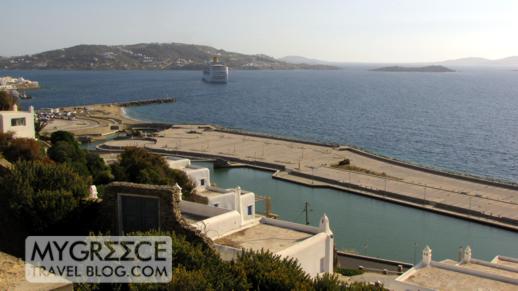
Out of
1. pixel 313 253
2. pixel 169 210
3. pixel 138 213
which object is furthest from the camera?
pixel 313 253

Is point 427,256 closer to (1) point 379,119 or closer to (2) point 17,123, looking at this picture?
(2) point 17,123

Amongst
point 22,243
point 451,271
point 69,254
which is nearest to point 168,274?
point 69,254

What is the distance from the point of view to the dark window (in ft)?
42.0

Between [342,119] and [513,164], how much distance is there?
119ft

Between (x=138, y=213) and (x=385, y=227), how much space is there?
19428mm

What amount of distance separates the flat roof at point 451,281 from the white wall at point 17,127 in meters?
23.8

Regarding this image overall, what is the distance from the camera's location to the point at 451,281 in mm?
16047

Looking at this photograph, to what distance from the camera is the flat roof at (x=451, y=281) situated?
15531 mm

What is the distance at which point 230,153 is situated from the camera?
4738cm

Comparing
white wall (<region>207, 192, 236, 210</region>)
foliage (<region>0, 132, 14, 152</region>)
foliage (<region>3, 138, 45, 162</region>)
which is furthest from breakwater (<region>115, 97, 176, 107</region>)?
white wall (<region>207, 192, 236, 210</region>)

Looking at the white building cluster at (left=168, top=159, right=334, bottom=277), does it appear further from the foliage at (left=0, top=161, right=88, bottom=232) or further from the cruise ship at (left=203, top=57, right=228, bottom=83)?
the cruise ship at (left=203, top=57, right=228, bottom=83)

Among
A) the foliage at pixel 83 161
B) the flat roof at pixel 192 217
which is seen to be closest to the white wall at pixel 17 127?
the foliage at pixel 83 161

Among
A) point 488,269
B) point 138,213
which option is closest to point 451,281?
point 488,269

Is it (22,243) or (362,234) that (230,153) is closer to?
(362,234)
